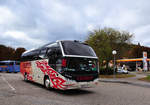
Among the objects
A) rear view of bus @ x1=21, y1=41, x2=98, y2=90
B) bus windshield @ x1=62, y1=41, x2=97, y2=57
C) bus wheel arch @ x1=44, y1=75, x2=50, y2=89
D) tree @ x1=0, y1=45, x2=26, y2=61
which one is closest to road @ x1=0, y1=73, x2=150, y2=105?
bus wheel arch @ x1=44, y1=75, x2=50, y2=89

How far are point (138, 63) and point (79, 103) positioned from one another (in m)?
40.8

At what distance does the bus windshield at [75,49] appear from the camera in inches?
340

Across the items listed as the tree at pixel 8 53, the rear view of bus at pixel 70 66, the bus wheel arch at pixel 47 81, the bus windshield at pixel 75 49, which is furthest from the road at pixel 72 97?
the tree at pixel 8 53

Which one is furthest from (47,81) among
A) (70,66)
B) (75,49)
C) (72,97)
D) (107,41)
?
(107,41)

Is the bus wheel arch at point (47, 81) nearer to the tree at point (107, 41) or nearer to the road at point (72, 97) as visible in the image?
the road at point (72, 97)

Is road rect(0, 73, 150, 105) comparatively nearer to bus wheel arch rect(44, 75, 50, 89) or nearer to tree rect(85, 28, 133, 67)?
bus wheel arch rect(44, 75, 50, 89)

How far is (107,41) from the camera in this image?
24016 millimetres

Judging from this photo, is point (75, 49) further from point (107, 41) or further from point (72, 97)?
point (107, 41)

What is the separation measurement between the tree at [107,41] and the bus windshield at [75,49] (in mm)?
14320

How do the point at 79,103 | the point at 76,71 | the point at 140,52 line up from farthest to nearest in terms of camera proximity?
the point at 140,52 → the point at 76,71 → the point at 79,103

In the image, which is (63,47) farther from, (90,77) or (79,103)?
(79,103)

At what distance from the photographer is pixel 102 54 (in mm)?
23984

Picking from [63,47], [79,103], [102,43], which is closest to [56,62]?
[63,47]

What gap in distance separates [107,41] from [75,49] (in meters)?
16.0
